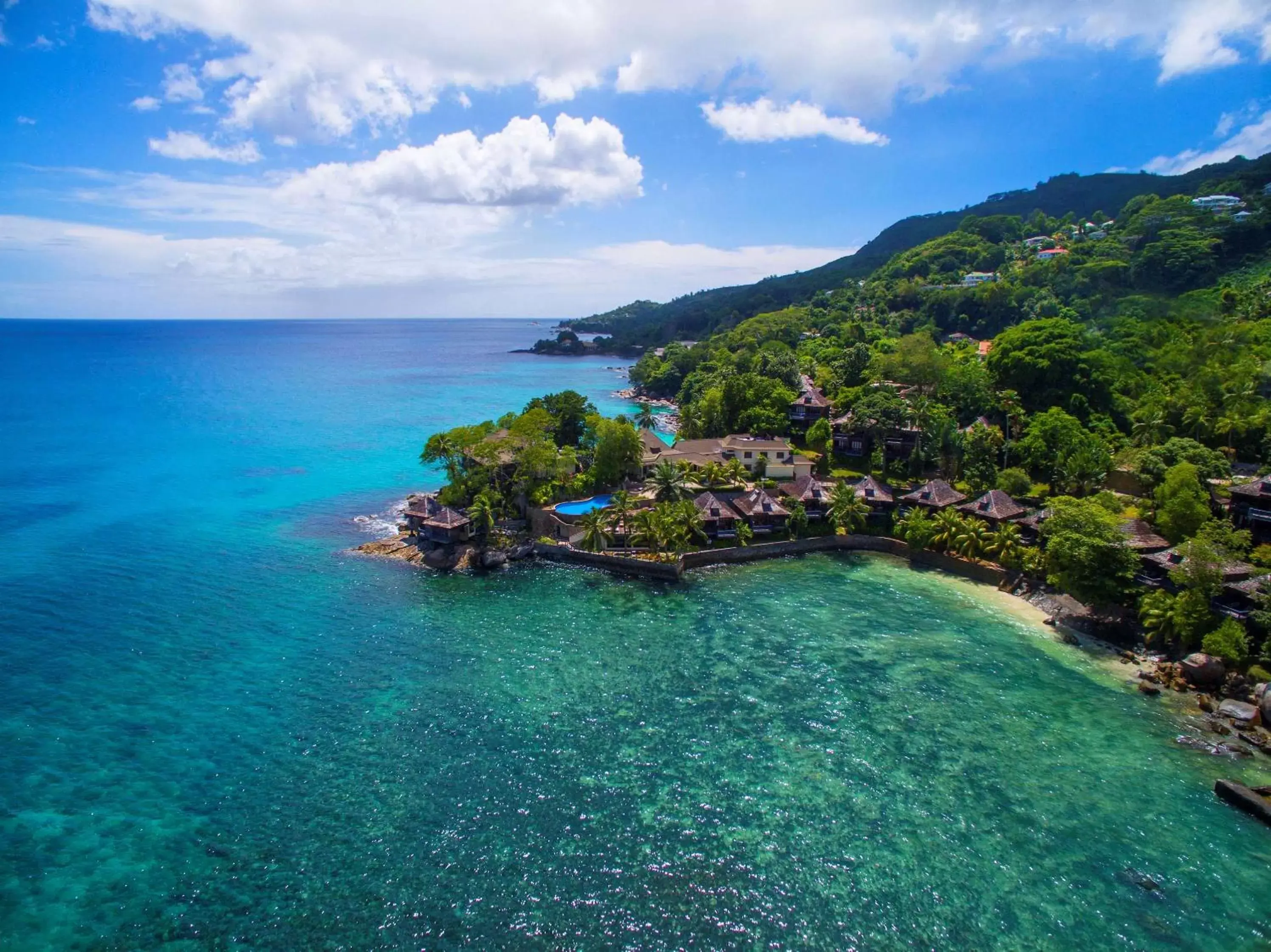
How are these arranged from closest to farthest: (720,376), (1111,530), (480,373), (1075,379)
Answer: (1111,530) → (1075,379) → (720,376) → (480,373)

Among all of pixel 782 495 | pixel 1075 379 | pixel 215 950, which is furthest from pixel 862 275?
pixel 215 950

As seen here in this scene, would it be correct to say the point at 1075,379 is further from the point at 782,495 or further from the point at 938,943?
the point at 938,943

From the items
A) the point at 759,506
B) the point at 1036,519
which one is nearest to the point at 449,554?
the point at 759,506

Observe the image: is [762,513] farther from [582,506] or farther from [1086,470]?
[1086,470]

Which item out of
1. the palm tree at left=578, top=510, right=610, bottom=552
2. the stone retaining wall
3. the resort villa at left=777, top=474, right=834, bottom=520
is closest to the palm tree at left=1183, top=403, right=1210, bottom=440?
the stone retaining wall

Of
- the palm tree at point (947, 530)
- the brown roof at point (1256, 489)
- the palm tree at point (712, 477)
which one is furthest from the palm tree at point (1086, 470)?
the palm tree at point (712, 477)
